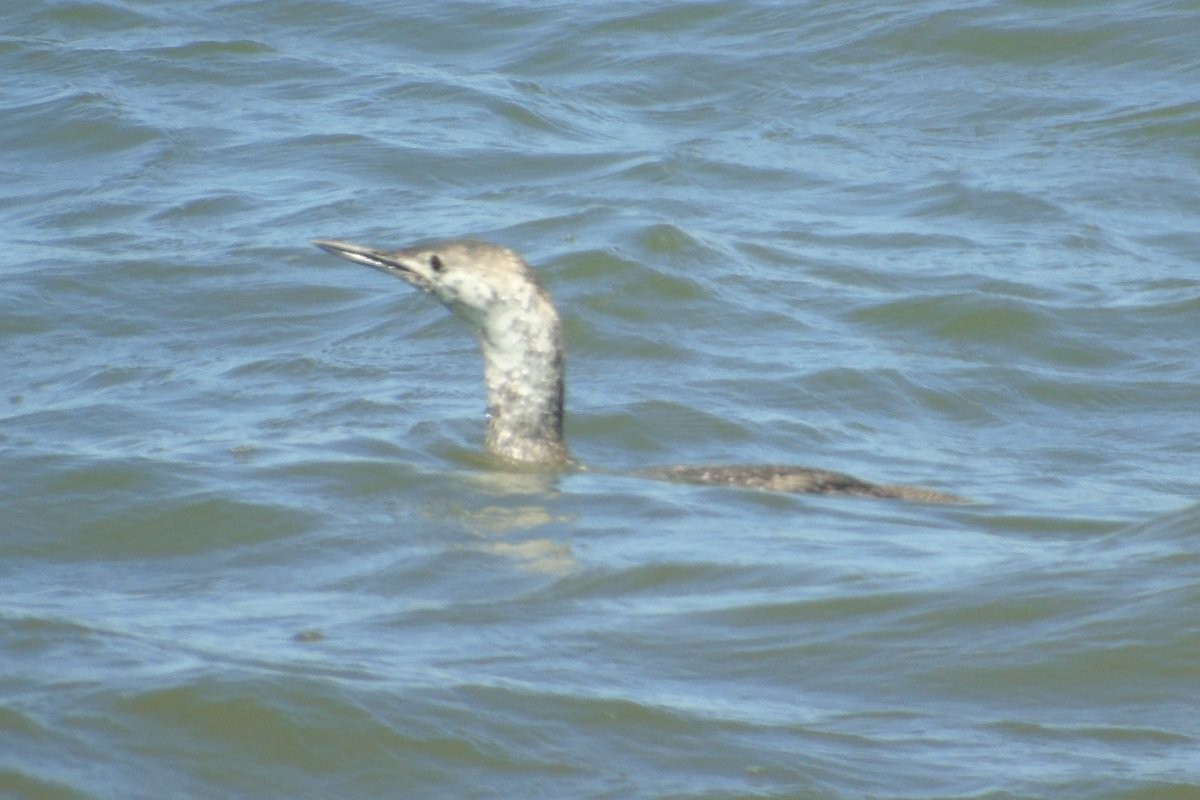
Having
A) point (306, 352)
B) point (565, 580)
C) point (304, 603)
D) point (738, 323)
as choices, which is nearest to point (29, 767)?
point (304, 603)

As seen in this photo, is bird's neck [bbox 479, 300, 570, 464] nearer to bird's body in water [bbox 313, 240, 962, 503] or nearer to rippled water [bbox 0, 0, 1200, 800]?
bird's body in water [bbox 313, 240, 962, 503]

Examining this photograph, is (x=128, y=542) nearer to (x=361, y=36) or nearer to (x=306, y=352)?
(x=306, y=352)

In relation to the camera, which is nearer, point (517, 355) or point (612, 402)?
point (517, 355)

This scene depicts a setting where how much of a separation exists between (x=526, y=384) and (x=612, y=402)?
4.44 ft

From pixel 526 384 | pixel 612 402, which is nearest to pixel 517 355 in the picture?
pixel 526 384

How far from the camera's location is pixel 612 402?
941cm

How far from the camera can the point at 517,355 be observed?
8.05 meters

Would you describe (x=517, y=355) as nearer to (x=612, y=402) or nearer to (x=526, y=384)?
(x=526, y=384)

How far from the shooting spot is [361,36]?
17156 millimetres

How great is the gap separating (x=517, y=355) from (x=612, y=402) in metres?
1.42

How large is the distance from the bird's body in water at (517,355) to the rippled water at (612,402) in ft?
0.84

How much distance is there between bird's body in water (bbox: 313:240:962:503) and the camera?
776 cm

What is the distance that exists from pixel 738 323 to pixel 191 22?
824 centimetres

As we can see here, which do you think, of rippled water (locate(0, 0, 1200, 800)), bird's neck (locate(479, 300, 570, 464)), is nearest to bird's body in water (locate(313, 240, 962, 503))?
bird's neck (locate(479, 300, 570, 464))
